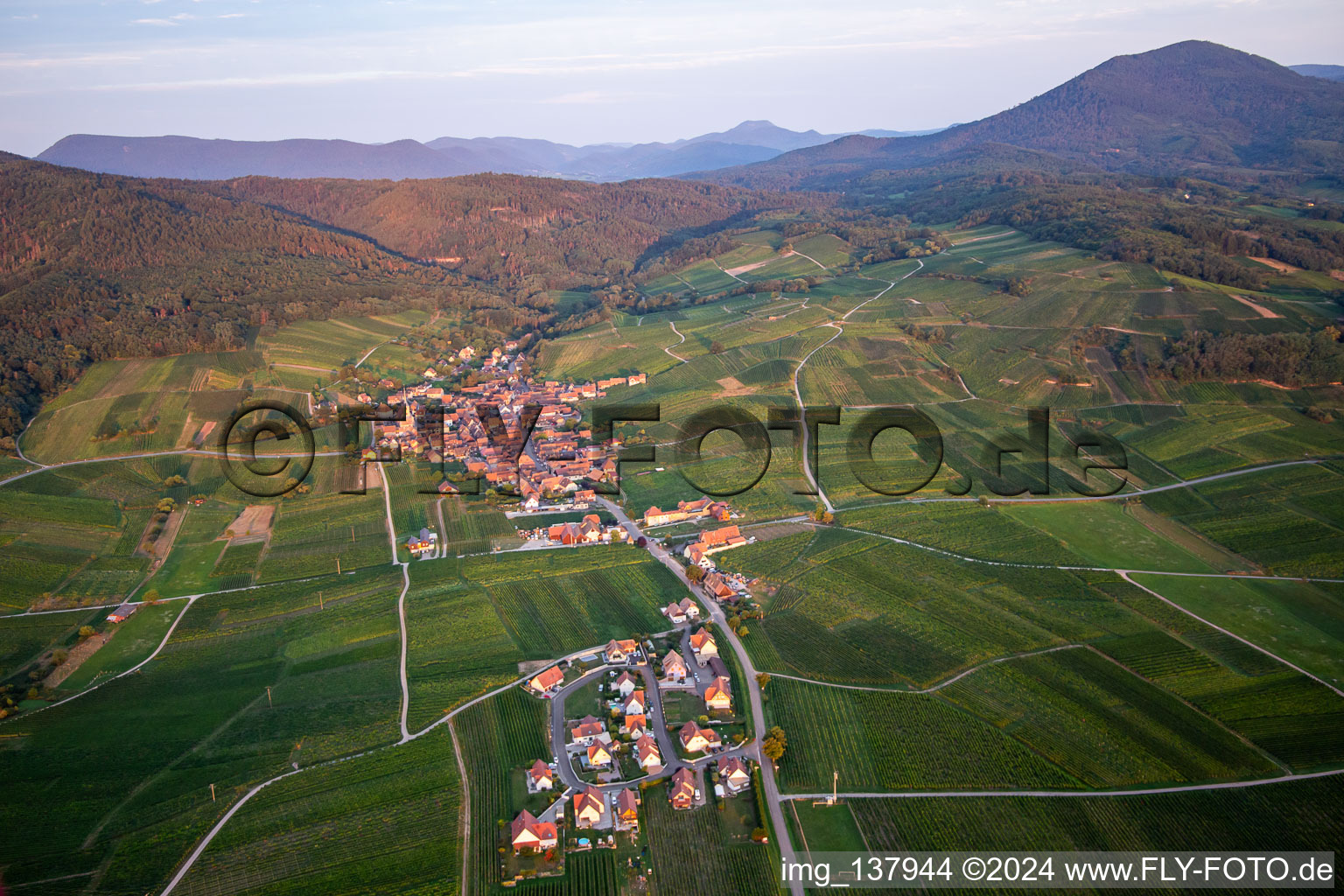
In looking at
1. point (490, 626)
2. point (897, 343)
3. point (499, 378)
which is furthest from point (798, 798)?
point (499, 378)

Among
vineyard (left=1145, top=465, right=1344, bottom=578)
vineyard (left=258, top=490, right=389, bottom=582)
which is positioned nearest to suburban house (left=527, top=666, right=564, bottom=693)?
vineyard (left=258, top=490, right=389, bottom=582)

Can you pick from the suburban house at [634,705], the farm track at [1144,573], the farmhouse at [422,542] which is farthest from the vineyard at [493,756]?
the farm track at [1144,573]

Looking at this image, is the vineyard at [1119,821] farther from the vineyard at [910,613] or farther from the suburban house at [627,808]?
the suburban house at [627,808]

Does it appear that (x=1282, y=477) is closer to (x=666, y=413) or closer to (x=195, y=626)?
(x=666, y=413)

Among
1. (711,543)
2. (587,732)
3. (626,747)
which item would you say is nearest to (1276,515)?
(711,543)

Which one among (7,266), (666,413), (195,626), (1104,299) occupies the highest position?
(7,266)

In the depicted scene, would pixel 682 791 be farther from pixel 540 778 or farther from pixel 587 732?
pixel 540 778
